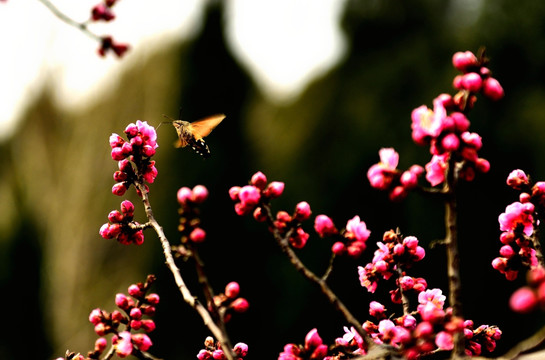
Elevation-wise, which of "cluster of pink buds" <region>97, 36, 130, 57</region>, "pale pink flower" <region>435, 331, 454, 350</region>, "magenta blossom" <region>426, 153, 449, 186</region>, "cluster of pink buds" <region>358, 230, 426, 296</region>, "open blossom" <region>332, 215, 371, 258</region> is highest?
"cluster of pink buds" <region>97, 36, 130, 57</region>

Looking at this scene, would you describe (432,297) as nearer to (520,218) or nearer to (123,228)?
(520,218)

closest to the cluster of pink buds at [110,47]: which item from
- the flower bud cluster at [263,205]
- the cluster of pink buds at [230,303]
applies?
the flower bud cluster at [263,205]

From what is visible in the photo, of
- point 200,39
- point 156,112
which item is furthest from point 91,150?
point 200,39

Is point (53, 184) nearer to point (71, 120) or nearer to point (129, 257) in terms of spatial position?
point (71, 120)

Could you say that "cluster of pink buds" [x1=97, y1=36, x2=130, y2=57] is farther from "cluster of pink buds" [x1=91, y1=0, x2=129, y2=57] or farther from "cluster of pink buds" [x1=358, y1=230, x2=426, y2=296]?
"cluster of pink buds" [x1=358, y1=230, x2=426, y2=296]

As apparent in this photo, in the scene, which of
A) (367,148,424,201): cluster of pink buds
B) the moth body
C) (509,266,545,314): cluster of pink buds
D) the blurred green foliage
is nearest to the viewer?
(509,266,545,314): cluster of pink buds

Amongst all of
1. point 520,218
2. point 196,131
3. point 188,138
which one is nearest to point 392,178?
point 520,218

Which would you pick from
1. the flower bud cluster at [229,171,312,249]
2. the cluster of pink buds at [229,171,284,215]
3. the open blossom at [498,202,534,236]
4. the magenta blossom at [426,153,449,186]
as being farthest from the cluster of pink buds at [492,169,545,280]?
the cluster of pink buds at [229,171,284,215]
